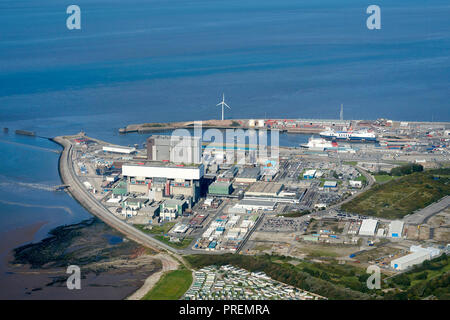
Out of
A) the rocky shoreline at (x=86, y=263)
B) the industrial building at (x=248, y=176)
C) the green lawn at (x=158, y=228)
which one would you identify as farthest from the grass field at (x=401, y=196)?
the rocky shoreline at (x=86, y=263)

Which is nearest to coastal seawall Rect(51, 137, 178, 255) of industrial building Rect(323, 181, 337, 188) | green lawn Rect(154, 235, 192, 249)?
green lawn Rect(154, 235, 192, 249)

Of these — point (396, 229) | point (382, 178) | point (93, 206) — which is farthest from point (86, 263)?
point (382, 178)

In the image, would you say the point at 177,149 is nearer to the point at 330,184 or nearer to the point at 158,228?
the point at 158,228

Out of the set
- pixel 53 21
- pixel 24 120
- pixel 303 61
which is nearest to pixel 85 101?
pixel 24 120

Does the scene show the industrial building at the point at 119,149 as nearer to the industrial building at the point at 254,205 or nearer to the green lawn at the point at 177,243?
the industrial building at the point at 254,205

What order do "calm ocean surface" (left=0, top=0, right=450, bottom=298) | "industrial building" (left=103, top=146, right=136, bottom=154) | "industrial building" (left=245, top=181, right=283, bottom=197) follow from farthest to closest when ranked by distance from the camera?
"calm ocean surface" (left=0, top=0, right=450, bottom=298) < "industrial building" (left=103, top=146, right=136, bottom=154) < "industrial building" (left=245, top=181, right=283, bottom=197)

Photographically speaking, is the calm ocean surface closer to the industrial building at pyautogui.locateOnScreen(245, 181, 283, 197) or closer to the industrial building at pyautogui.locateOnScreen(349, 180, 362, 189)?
the industrial building at pyautogui.locateOnScreen(245, 181, 283, 197)
